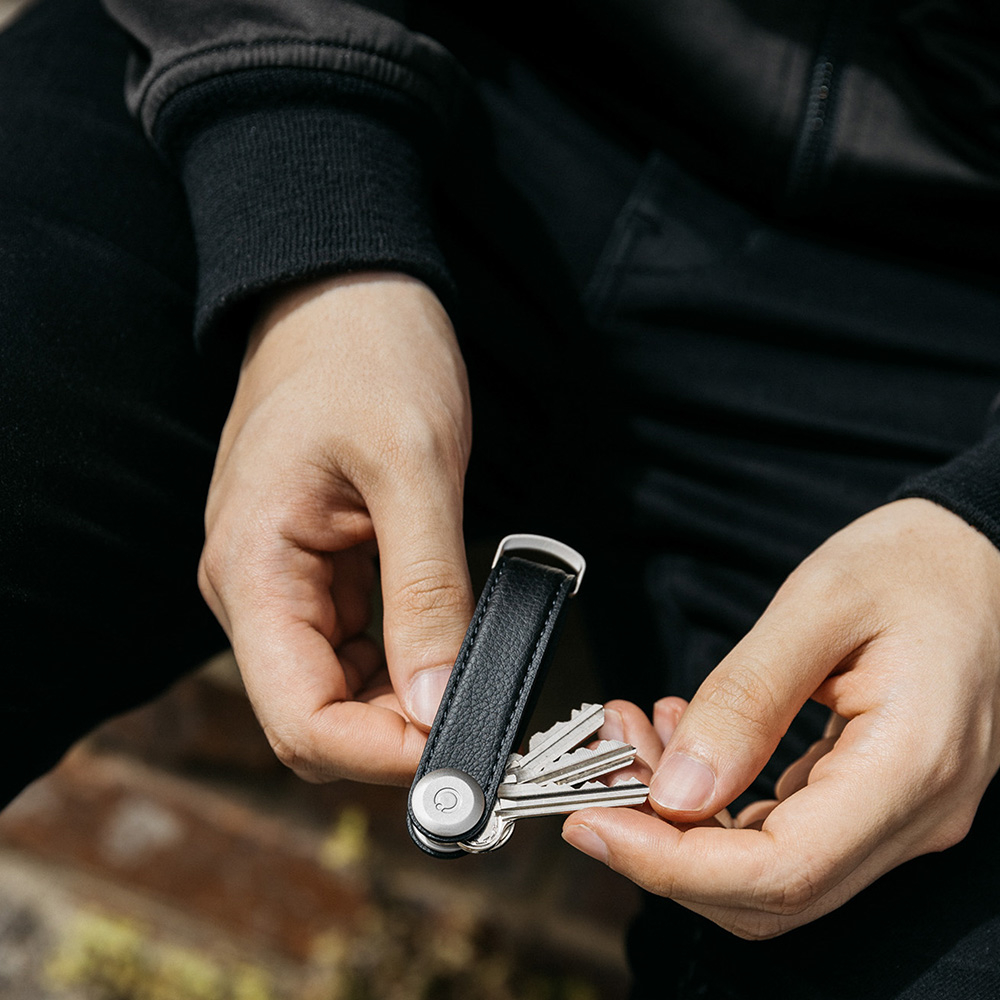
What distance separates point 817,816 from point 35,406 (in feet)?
2.19

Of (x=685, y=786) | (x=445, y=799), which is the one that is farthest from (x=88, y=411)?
(x=685, y=786)

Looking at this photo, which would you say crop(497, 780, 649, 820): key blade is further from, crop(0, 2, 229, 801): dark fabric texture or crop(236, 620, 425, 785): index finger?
crop(0, 2, 229, 801): dark fabric texture

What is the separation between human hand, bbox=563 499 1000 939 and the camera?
0.56m

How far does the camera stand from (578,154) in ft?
3.17

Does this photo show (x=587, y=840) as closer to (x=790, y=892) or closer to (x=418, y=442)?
(x=790, y=892)

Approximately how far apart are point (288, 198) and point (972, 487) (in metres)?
0.60

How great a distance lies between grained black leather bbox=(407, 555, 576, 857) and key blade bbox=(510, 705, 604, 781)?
0.02m

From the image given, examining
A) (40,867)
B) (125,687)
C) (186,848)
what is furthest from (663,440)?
(40,867)

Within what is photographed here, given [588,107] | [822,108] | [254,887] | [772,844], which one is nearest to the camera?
[772,844]

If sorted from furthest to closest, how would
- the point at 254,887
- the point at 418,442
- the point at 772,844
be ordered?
1. the point at 254,887
2. the point at 418,442
3. the point at 772,844

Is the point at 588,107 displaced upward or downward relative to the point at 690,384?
upward

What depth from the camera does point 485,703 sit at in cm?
61

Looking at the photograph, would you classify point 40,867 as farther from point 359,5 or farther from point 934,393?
point 934,393

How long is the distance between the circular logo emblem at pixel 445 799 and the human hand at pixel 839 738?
8 centimetres
